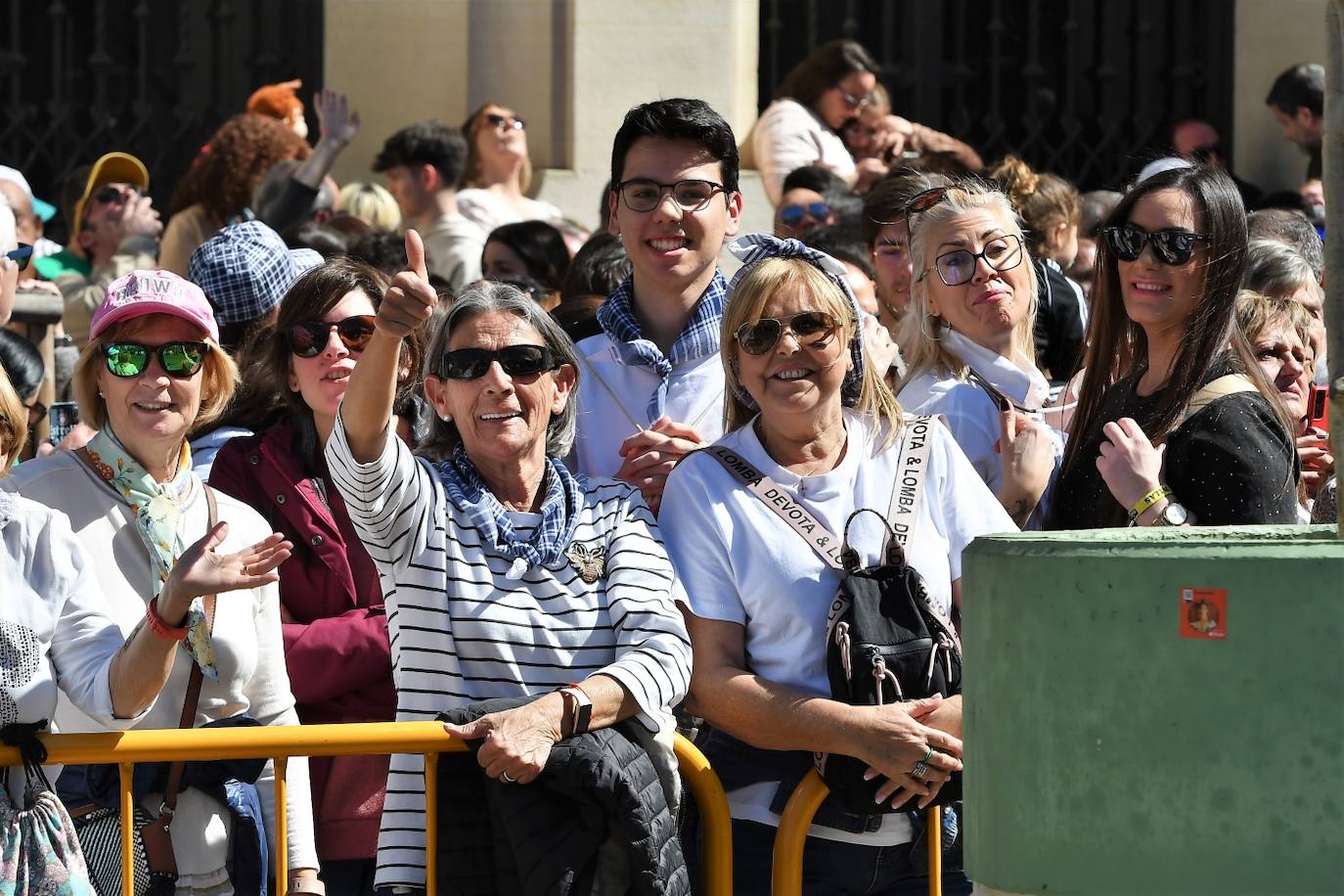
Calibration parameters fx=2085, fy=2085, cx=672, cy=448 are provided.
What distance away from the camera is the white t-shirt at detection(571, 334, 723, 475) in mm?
4996

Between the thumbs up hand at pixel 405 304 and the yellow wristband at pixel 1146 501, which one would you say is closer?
the thumbs up hand at pixel 405 304

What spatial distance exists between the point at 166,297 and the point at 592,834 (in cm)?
161

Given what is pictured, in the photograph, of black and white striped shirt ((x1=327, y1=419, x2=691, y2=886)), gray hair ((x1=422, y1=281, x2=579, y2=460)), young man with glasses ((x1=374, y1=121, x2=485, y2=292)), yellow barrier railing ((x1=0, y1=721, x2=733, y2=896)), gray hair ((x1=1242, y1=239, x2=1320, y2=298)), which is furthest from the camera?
young man with glasses ((x1=374, y1=121, x2=485, y2=292))

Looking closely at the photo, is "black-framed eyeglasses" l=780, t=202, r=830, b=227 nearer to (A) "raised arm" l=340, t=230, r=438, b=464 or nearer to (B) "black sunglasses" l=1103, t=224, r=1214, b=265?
(B) "black sunglasses" l=1103, t=224, r=1214, b=265

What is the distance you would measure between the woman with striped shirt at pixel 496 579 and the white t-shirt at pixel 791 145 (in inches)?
226

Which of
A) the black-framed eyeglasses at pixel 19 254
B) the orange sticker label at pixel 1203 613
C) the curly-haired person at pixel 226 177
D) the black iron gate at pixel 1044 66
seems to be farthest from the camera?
the black iron gate at pixel 1044 66

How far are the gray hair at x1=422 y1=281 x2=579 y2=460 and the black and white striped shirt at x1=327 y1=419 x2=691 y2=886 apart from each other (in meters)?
0.34

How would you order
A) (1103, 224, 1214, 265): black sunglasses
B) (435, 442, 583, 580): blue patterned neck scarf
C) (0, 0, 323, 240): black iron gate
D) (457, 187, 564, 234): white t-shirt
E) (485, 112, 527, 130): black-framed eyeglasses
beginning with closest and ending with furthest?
(435, 442, 583, 580): blue patterned neck scarf < (1103, 224, 1214, 265): black sunglasses < (457, 187, 564, 234): white t-shirt < (485, 112, 527, 130): black-framed eyeglasses < (0, 0, 323, 240): black iron gate

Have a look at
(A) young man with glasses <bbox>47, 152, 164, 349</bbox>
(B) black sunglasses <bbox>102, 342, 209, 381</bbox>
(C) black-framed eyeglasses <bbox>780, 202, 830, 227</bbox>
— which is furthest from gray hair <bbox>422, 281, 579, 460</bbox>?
(A) young man with glasses <bbox>47, 152, 164, 349</bbox>

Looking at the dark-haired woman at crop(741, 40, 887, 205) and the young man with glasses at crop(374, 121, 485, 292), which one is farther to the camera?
the dark-haired woman at crop(741, 40, 887, 205)

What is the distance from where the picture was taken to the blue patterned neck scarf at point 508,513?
4.22 metres

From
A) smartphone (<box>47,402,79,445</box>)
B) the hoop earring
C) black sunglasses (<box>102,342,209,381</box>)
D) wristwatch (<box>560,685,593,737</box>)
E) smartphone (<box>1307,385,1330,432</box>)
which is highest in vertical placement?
the hoop earring

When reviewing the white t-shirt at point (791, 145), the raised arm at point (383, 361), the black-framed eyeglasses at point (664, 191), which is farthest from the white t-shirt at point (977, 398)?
the white t-shirt at point (791, 145)

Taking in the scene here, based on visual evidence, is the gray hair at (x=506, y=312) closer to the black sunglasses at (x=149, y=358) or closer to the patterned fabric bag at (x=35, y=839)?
the black sunglasses at (x=149, y=358)
